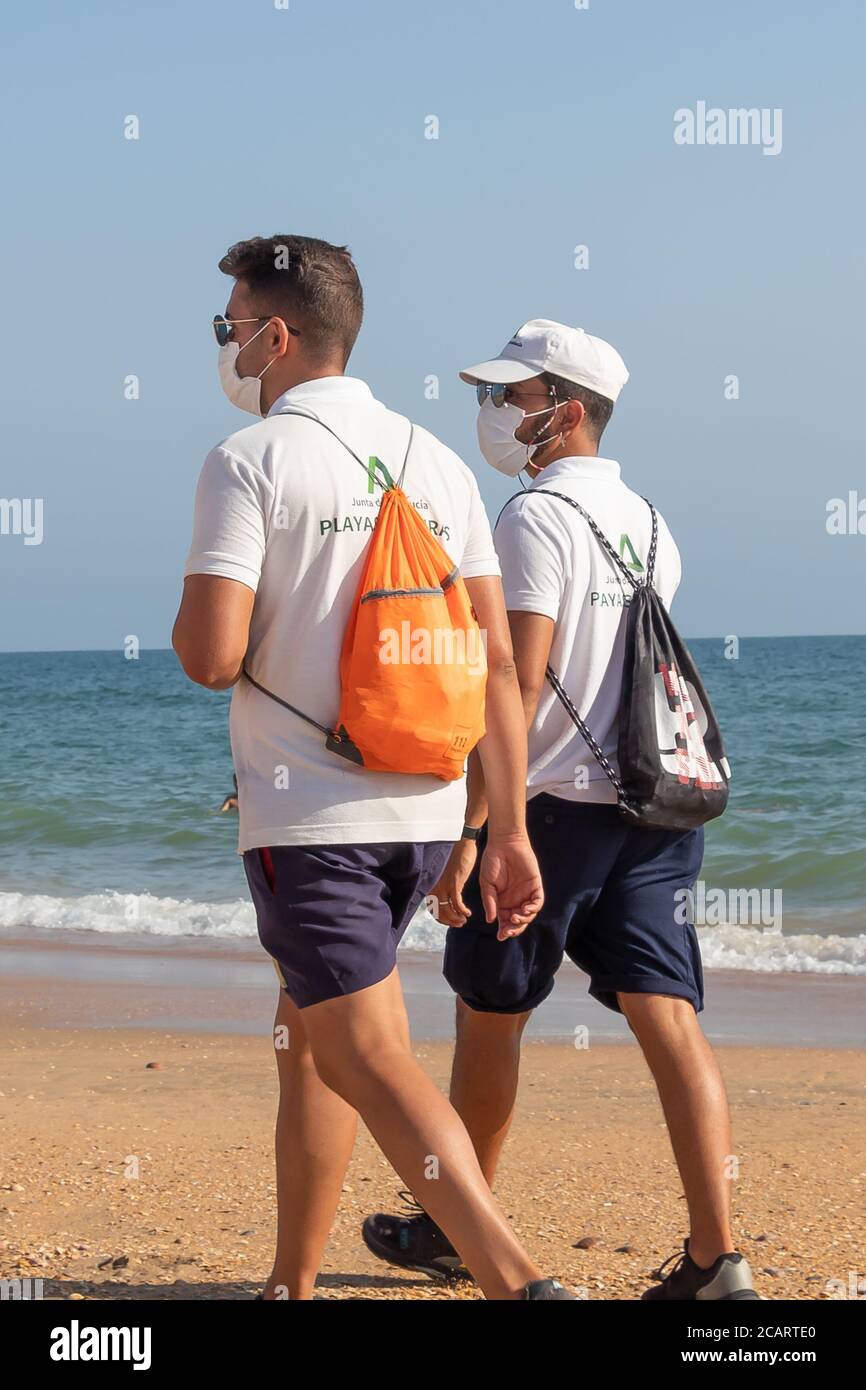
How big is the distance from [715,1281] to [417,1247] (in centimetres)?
78

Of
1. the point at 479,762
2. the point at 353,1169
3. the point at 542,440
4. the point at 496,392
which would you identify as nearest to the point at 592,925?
the point at 479,762

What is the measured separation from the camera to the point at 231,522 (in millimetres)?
2426

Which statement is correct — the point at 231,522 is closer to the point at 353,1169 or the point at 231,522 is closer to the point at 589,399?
the point at 589,399

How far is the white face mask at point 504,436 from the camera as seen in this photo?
11.4ft

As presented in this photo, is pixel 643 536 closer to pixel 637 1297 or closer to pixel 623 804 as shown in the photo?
pixel 623 804

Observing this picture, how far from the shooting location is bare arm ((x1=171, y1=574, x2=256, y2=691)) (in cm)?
240

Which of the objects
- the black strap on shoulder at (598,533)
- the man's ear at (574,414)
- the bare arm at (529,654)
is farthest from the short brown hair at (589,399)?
the bare arm at (529,654)

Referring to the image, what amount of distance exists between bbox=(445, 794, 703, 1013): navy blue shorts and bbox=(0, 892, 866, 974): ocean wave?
5997mm

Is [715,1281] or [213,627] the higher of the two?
[213,627]

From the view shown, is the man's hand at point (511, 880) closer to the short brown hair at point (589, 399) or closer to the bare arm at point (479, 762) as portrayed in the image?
the bare arm at point (479, 762)

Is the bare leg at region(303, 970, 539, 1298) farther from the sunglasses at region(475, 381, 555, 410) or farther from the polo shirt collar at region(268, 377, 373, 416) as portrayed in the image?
the sunglasses at region(475, 381, 555, 410)

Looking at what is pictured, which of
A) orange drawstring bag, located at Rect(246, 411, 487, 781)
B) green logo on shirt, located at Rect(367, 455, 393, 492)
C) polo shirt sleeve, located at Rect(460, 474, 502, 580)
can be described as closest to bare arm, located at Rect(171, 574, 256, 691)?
orange drawstring bag, located at Rect(246, 411, 487, 781)

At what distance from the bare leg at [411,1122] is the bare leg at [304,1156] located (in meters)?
0.26

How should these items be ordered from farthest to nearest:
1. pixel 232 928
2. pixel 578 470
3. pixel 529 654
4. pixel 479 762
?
1. pixel 232 928
2. pixel 578 470
3. pixel 529 654
4. pixel 479 762
